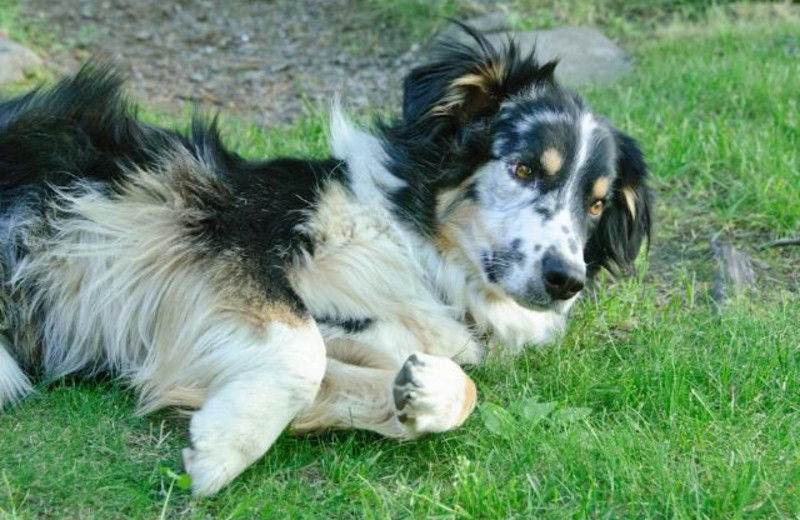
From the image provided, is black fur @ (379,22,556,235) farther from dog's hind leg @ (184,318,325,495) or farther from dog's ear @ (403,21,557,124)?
dog's hind leg @ (184,318,325,495)

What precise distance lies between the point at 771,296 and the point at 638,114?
1966 mm

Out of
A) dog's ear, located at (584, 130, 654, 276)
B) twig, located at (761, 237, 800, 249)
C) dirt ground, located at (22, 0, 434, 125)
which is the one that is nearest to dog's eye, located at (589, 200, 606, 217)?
dog's ear, located at (584, 130, 654, 276)

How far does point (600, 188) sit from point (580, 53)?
14.1 ft

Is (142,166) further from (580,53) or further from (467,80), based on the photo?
(580,53)

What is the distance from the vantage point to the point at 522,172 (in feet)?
12.3

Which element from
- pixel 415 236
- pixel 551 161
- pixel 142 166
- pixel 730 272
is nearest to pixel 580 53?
pixel 730 272

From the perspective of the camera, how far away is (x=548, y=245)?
11.7 ft

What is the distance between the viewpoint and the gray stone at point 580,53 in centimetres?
754

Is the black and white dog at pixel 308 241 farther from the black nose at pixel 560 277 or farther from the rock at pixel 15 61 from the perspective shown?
the rock at pixel 15 61

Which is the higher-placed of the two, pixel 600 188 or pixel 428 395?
pixel 600 188

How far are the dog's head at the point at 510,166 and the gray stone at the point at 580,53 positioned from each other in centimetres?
345

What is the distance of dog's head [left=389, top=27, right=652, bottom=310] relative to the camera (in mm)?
3615

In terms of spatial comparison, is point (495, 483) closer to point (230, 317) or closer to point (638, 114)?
point (230, 317)

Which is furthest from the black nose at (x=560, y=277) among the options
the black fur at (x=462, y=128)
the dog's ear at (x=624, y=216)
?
the dog's ear at (x=624, y=216)
